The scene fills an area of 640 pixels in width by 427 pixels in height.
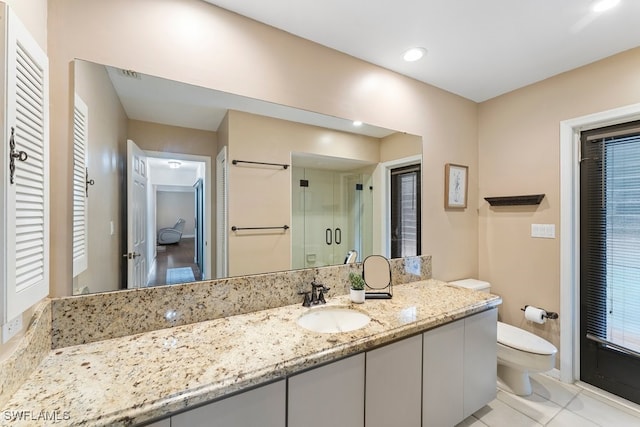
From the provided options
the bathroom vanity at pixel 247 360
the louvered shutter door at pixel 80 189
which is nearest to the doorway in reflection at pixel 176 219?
the bathroom vanity at pixel 247 360

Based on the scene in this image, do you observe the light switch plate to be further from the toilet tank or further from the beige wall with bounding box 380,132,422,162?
the beige wall with bounding box 380,132,422,162

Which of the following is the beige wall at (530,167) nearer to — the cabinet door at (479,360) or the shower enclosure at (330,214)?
the cabinet door at (479,360)

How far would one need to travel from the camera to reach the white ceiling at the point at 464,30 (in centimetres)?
149

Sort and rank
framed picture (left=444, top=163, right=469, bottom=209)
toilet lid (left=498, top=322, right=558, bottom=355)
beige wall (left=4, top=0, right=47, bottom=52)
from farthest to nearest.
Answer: framed picture (left=444, top=163, right=469, bottom=209)
toilet lid (left=498, top=322, right=558, bottom=355)
beige wall (left=4, top=0, right=47, bottom=52)

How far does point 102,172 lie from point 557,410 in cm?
315

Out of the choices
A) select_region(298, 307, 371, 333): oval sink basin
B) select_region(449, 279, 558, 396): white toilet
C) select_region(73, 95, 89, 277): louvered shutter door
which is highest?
select_region(73, 95, 89, 277): louvered shutter door

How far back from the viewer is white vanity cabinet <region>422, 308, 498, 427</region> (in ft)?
4.81

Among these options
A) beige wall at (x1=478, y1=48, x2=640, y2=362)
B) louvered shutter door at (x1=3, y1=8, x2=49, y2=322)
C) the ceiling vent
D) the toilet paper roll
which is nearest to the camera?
louvered shutter door at (x1=3, y1=8, x2=49, y2=322)

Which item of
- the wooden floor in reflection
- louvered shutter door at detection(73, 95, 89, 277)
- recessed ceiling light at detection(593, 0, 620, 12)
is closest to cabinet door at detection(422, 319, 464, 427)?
the wooden floor in reflection

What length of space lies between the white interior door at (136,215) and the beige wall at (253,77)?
0.22 metres

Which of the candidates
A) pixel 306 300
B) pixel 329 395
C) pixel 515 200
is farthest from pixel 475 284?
pixel 329 395

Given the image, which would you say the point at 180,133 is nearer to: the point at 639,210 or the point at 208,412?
the point at 208,412

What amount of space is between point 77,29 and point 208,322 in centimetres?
143

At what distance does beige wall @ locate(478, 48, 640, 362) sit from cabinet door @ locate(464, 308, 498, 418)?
36.4 inches
